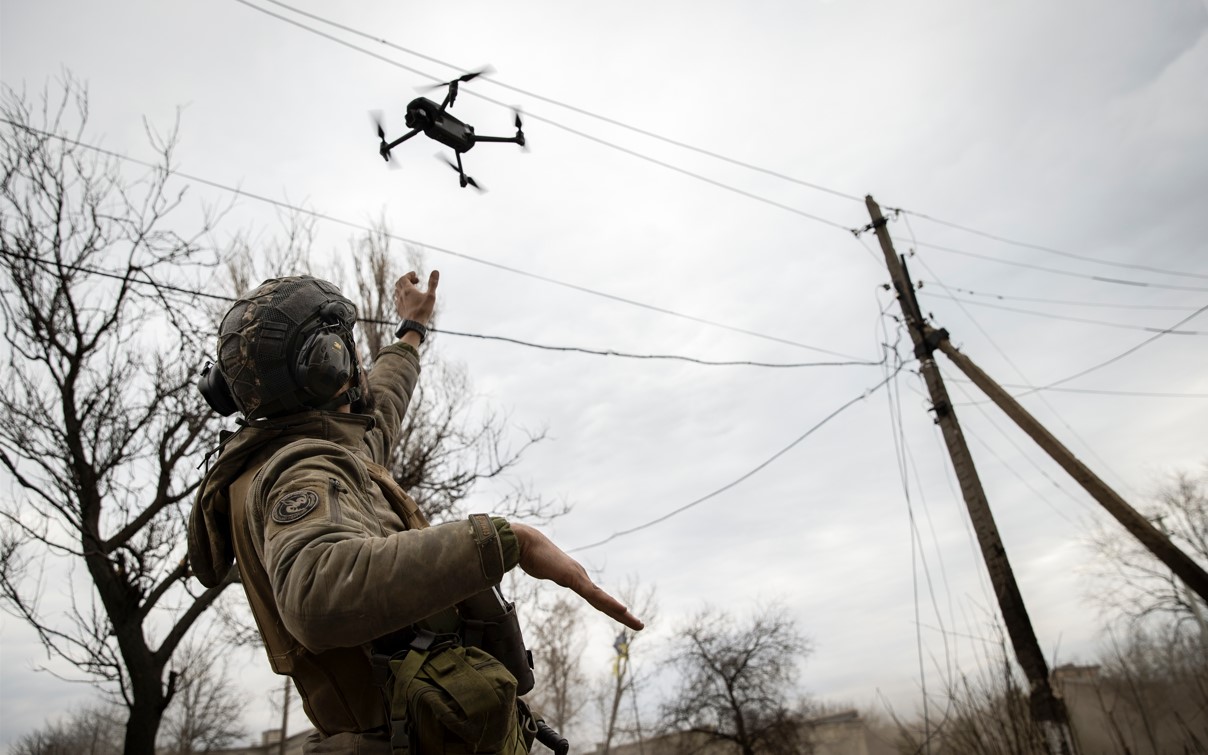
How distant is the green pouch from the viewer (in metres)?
1.55

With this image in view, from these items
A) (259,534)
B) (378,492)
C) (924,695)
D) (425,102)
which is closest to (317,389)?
(378,492)

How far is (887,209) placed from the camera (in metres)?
12.1

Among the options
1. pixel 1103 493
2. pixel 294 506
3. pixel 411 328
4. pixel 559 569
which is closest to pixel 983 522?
pixel 1103 493

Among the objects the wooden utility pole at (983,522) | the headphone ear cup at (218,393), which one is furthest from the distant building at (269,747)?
the headphone ear cup at (218,393)

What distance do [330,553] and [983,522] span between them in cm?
1043

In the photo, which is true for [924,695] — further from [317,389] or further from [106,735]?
[106,735]

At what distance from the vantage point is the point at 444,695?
5.11 ft

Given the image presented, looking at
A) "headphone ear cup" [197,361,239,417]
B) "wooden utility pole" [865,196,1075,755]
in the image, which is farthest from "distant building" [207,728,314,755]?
"headphone ear cup" [197,361,239,417]

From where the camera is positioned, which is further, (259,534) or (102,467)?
(102,467)

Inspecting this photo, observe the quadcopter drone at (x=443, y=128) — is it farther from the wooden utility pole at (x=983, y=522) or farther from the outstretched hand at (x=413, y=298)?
the wooden utility pole at (x=983, y=522)

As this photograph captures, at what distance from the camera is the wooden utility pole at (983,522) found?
8.86m

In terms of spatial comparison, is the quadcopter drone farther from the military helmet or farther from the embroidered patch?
the embroidered patch

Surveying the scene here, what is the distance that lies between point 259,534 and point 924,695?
4190 mm

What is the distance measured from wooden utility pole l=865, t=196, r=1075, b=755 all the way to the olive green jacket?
8.68 metres
